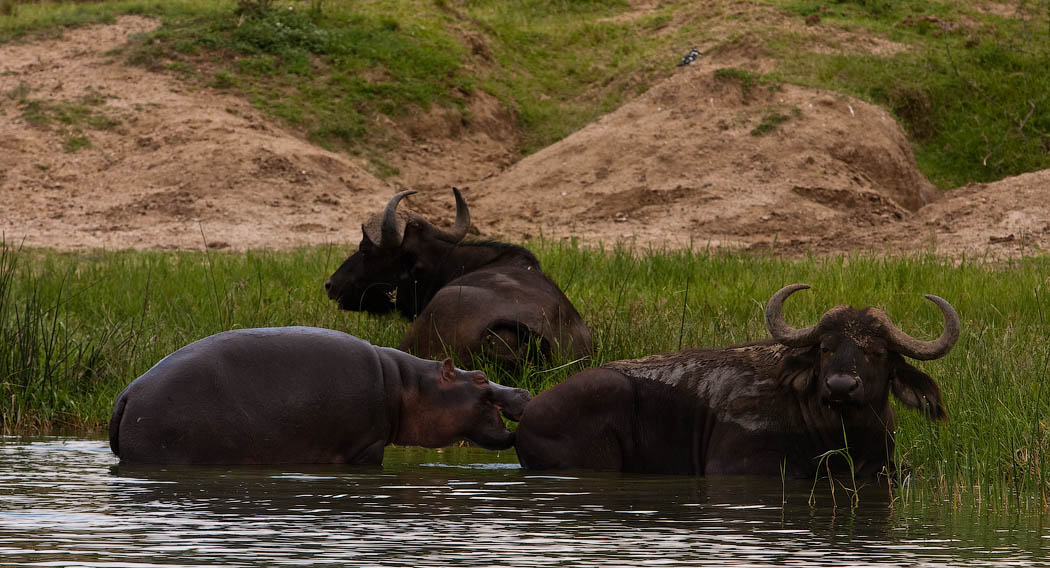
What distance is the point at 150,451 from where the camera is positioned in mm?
7238

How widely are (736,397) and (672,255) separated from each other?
902 centimetres

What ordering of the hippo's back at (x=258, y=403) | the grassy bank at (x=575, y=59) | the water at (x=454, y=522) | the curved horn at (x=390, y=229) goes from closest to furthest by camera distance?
the water at (x=454, y=522), the hippo's back at (x=258, y=403), the curved horn at (x=390, y=229), the grassy bank at (x=575, y=59)

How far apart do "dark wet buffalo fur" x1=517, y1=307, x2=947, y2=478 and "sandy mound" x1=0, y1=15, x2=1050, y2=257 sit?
456 inches

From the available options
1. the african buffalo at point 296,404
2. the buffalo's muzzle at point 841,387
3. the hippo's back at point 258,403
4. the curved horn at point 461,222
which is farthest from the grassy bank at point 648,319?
the hippo's back at point 258,403

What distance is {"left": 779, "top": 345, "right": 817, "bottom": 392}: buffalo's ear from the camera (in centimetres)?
742

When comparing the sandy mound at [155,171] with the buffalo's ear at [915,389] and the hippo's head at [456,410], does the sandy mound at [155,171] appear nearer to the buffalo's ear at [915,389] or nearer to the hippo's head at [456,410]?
the hippo's head at [456,410]

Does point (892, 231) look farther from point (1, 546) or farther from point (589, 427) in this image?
point (1, 546)

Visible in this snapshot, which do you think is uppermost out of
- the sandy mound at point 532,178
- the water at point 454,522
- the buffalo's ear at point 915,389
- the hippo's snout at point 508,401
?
the sandy mound at point 532,178

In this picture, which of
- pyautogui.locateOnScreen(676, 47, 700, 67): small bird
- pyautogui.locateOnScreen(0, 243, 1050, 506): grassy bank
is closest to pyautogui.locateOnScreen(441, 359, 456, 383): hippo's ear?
pyautogui.locateOnScreen(0, 243, 1050, 506): grassy bank

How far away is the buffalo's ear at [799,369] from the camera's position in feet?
24.3

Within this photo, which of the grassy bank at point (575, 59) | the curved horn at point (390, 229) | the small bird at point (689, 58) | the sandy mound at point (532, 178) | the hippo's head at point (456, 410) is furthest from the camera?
the small bird at point (689, 58)

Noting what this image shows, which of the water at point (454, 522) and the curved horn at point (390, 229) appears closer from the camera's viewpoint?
the water at point (454, 522)

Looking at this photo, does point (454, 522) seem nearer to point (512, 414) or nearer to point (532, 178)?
point (512, 414)

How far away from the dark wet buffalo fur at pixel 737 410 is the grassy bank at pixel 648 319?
13.2 inches
